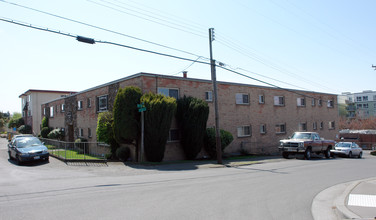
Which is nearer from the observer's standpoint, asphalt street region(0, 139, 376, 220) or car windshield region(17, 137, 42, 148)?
asphalt street region(0, 139, 376, 220)

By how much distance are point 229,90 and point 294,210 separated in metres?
17.8

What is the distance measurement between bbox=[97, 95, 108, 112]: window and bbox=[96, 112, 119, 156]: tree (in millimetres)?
2242

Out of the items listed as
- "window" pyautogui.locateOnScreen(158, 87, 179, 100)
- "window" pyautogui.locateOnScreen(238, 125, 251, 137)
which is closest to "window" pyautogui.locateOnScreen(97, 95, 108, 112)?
"window" pyautogui.locateOnScreen(158, 87, 179, 100)

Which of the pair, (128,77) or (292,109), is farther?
(292,109)

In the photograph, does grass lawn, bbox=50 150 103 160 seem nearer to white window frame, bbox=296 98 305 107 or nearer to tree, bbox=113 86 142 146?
tree, bbox=113 86 142 146

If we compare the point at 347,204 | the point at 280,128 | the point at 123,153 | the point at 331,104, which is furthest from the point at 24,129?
the point at 347,204

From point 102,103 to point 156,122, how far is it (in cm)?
744

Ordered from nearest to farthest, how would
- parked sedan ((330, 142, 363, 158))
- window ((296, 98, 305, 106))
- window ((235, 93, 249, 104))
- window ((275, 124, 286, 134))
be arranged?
parked sedan ((330, 142, 363, 158)) < window ((235, 93, 249, 104)) < window ((275, 124, 286, 134)) < window ((296, 98, 305, 106))

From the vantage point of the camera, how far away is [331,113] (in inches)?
1459

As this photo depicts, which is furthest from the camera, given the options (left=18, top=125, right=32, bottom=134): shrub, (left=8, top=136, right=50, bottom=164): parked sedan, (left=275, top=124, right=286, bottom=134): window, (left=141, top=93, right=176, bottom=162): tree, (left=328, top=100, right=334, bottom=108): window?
(left=18, top=125, right=32, bottom=134): shrub

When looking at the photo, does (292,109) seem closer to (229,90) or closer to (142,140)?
(229,90)

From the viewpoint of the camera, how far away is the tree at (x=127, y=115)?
17.0 metres

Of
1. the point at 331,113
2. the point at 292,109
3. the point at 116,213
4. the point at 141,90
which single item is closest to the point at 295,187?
the point at 116,213

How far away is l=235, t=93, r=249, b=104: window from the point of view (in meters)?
25.2
